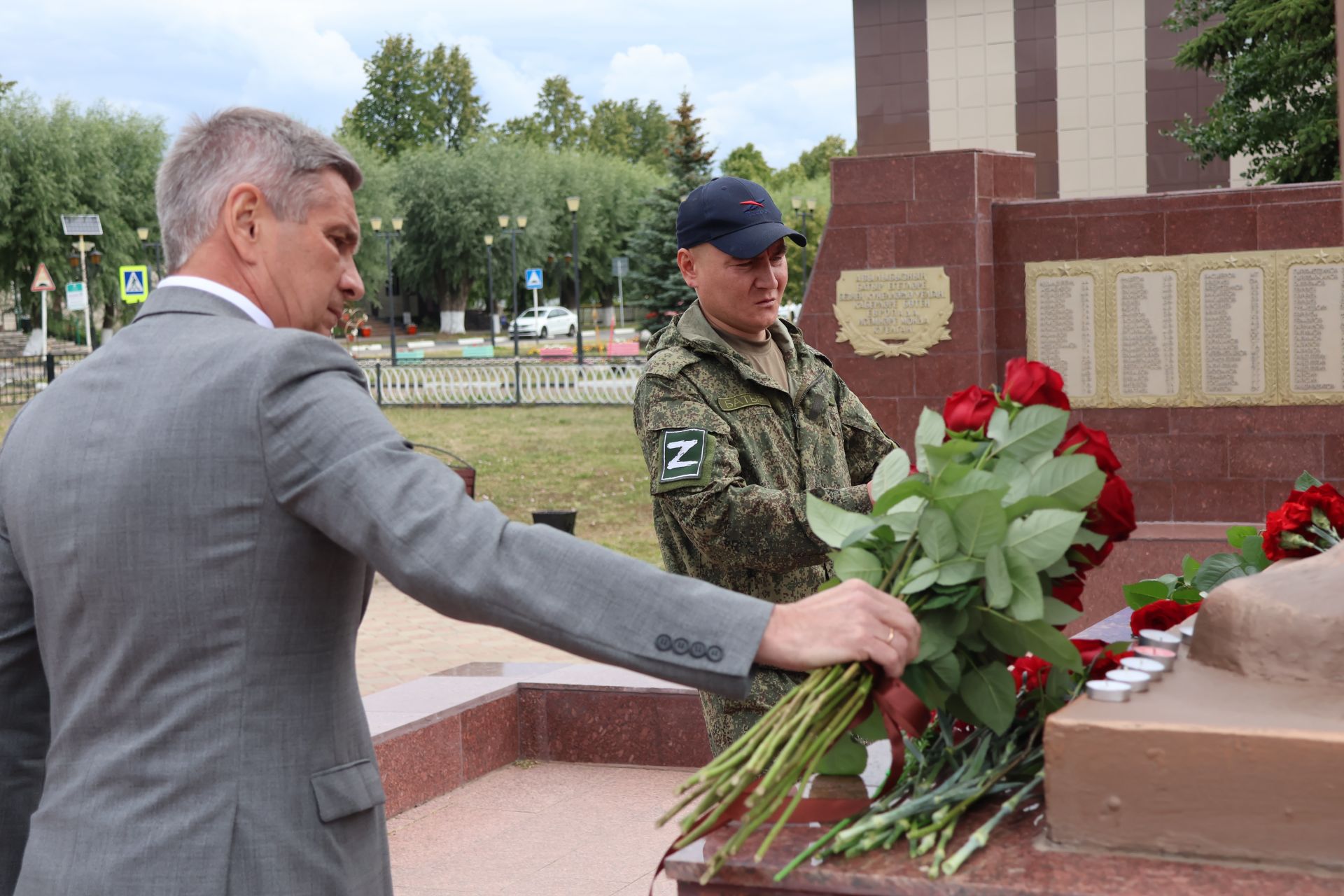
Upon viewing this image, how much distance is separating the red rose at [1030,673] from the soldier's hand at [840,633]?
0.32 meters

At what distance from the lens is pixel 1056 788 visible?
4.60ft

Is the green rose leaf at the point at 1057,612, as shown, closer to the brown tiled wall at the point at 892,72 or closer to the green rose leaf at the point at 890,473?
the green rose leaf at the point at 890,473

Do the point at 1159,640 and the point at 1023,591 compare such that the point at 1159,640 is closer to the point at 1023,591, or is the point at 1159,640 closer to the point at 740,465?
the point at 1023,591

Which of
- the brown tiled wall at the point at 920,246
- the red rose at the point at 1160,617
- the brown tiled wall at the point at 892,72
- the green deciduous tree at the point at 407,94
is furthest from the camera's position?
the green deciduous tree at the point at 407,94

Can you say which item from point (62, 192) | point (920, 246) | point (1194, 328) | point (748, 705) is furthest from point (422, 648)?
point (62, 192)

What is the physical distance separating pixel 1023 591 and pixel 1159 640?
1.06 ft

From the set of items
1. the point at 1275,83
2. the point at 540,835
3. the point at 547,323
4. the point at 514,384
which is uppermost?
the point at 1275,83

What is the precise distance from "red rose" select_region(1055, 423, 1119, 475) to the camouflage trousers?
105 cm

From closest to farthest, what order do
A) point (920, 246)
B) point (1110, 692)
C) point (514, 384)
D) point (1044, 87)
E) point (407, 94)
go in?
point (1110, 692), point (920, 246), point (1044, 87), point (514, 384), point (407, 94)

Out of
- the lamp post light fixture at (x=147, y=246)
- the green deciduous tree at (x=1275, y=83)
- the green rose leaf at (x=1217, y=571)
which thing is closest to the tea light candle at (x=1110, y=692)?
the green rose leaf at (x=1217, y=571)

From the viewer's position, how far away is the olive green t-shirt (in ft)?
9.39

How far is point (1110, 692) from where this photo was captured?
1451 millimetres

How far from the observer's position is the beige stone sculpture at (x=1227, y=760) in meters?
1.31

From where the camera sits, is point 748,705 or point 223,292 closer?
point 223,292
